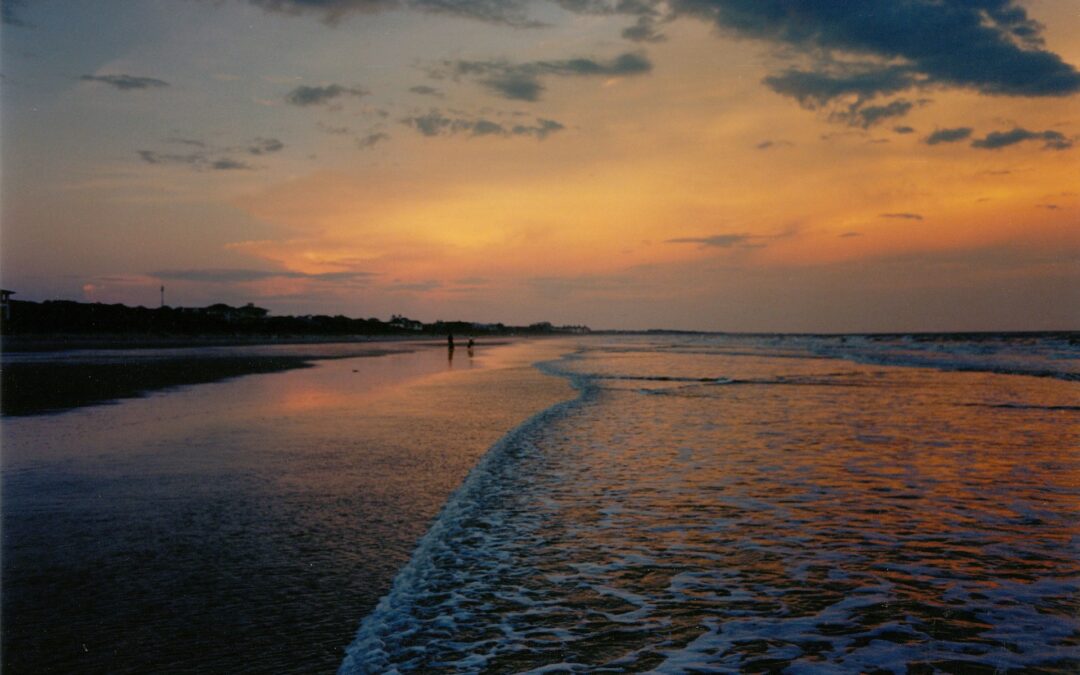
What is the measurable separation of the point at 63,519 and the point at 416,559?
4.76 metres

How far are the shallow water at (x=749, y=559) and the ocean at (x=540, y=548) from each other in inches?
1.4

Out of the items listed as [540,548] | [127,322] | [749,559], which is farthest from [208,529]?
[127,322]

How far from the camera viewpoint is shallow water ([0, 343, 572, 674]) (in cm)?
513

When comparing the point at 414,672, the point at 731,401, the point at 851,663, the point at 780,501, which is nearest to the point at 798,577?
the point at 851,663

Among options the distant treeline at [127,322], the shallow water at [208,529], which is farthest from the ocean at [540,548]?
the distant treeline at [127,322]

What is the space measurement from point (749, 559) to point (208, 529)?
622 cm

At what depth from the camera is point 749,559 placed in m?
7.10

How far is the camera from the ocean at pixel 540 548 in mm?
5113

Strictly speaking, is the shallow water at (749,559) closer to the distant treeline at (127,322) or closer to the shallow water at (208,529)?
the shallow water at (208,529)

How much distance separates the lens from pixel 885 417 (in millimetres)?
18031

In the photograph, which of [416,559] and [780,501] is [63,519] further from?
[780,501]

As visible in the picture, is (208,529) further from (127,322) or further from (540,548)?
(127,322)

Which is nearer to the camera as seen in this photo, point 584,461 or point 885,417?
point 584,461

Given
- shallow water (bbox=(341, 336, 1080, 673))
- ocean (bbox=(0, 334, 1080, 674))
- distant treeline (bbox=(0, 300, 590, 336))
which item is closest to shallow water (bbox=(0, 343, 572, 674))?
ocean (bbox=(0, 334, 1080, 674))
